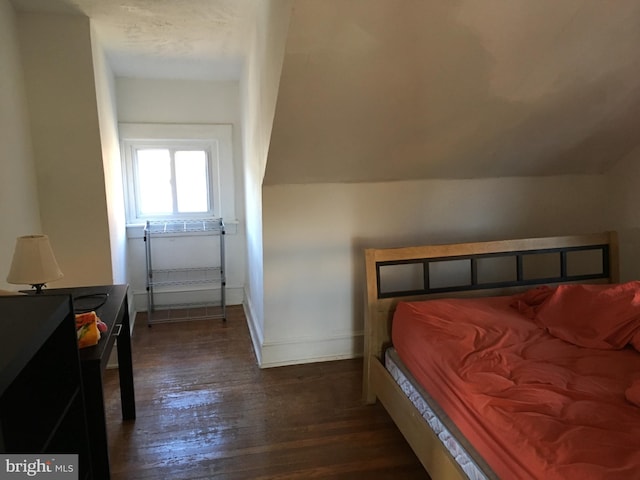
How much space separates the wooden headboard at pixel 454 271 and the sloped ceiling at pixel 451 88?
1.99 feet

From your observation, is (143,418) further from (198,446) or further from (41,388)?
(41,388)

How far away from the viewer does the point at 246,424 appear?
2.40 meters

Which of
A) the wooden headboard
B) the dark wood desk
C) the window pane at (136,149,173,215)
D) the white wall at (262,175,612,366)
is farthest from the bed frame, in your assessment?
the window pane at (136,149,173,215)

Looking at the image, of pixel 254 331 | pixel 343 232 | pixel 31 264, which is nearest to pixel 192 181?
pixel 254 331

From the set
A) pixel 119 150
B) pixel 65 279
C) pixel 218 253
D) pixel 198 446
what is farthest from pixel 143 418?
pixel 119 150

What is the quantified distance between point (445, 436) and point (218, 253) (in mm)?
2949

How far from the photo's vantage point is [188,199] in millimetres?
4168

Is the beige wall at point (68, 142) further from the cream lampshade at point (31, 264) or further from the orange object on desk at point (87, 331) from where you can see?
the orange object on desk at point (87, 331)

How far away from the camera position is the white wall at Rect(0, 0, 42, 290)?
222 centimetres

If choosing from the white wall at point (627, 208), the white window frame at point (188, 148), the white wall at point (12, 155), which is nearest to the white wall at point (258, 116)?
the white window frame at point (188, 148)

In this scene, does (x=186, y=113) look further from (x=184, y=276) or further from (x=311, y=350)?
(x=311, y=350)

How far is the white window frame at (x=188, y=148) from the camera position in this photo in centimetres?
389

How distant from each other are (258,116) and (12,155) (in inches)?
52.5

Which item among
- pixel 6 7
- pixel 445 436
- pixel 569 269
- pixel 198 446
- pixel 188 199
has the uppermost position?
pixel 6 7
